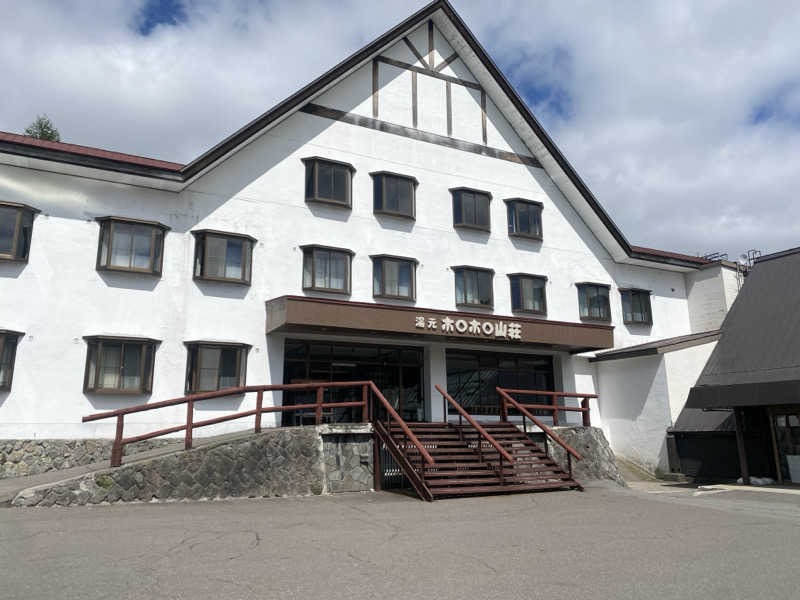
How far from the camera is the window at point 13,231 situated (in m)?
15.1

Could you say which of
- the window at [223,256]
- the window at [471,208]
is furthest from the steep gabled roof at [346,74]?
the window at [471,208]

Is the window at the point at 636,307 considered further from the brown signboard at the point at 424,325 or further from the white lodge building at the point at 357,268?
the brown signboard at the point at 424,325

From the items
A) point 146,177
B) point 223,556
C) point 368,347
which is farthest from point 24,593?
point 368,347

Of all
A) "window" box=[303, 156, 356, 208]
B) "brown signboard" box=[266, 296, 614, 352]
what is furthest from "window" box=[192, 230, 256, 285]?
"window" box=[303, 156, 356, 208]

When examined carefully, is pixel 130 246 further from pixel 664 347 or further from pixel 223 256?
pixel 664 347

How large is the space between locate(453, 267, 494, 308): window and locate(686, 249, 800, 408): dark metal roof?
6.84m

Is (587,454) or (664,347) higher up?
(664,347)

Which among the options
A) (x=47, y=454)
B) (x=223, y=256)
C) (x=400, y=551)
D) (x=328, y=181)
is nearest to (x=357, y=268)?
(x=328, y=181)

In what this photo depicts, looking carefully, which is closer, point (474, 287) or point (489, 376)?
point (474, 287)

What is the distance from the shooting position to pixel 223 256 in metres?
17.5

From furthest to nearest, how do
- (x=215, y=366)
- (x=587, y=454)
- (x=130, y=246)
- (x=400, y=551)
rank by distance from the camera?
(x=587, y=454)
(x=215, y=366)
(x=130, y=246)
(x=400, y=551)

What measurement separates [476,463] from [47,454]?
976 cm

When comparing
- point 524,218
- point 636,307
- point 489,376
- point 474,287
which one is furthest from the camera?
point 636,307

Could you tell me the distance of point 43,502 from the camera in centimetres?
1036
